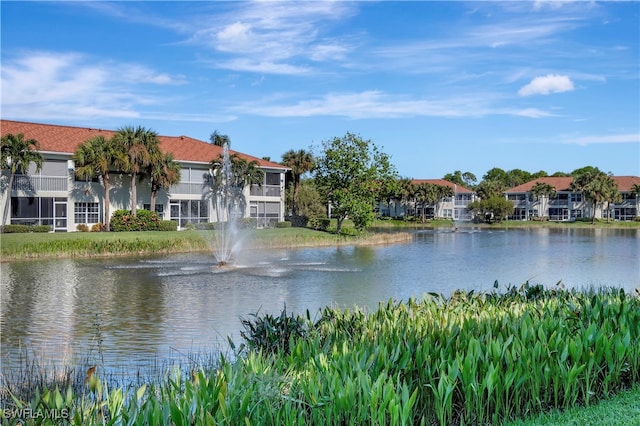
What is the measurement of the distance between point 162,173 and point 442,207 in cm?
7070

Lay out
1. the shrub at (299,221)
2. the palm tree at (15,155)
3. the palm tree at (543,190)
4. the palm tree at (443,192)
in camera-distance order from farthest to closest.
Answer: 1. the palm tree at (543,190)
2. the palm tree at (443,192)
3. the shrub at (299,221)
4. the palm tree at (15,155)

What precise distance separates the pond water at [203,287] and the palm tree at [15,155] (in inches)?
456

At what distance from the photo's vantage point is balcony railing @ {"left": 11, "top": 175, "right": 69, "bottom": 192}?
41.0 m

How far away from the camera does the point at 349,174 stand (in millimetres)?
54750

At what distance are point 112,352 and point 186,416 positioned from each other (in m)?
7.19

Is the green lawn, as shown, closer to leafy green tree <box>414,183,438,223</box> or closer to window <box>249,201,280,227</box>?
window <box>249,201,280,227</box>

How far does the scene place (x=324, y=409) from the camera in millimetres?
5441

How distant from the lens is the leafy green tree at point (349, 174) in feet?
176

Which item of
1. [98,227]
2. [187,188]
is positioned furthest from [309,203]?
[98,227]

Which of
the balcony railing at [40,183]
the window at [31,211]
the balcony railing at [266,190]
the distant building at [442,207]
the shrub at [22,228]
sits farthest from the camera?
the distant building at [442,207]

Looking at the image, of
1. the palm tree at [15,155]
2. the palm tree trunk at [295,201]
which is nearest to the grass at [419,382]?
the palm tree at [15,155]

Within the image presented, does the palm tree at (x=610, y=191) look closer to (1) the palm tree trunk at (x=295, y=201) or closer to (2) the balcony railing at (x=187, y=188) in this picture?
(1) the palm tree trunk at (x=295, y=201)

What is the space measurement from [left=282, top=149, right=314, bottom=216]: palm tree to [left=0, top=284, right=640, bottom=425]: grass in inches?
2242

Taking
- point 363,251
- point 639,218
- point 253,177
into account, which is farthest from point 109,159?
point 639,218
